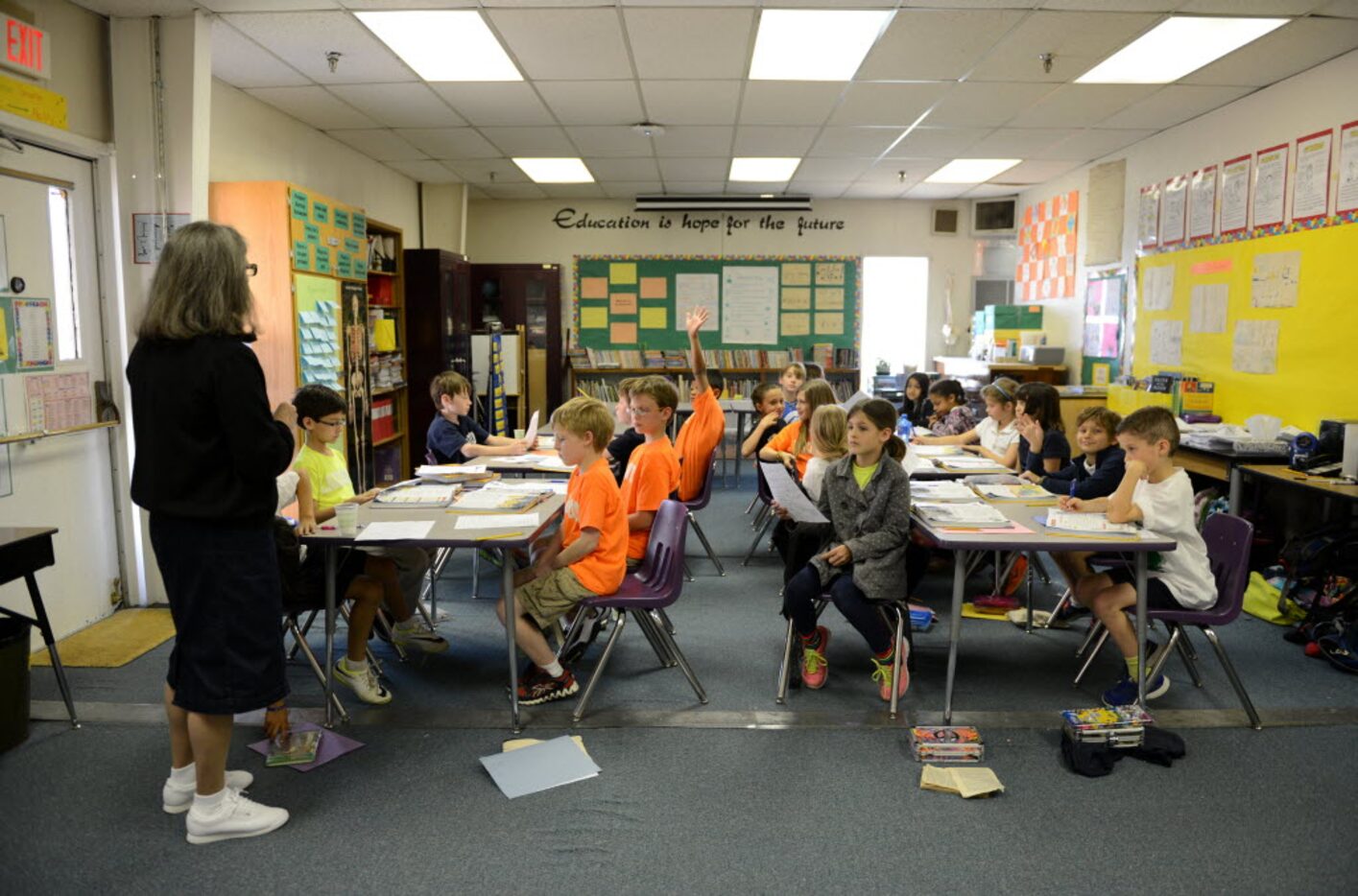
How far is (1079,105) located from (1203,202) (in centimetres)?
109

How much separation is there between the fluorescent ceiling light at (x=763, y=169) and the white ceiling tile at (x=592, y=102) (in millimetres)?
1777

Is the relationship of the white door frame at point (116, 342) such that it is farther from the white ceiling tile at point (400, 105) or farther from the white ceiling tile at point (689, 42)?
the white ceiling tile at point (689, 42)

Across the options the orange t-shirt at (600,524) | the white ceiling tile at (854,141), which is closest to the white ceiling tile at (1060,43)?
the white ceiling tile at (854,141)

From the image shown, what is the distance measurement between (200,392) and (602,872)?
155 cm

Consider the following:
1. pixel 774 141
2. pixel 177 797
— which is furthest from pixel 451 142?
pixel 177 797

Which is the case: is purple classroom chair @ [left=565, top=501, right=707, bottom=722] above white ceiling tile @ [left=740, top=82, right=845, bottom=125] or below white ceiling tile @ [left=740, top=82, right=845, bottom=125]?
below

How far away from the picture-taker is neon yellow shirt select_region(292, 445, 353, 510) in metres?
3.34

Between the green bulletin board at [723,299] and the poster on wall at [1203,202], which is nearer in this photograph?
the poster on wall at [1203,202]

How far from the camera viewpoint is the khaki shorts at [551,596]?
10.3ft

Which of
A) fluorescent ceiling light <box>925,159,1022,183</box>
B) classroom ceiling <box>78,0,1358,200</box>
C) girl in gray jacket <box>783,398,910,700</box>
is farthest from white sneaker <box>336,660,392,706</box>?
fluorescent ceiling light <box>925,159,1022,183</box>

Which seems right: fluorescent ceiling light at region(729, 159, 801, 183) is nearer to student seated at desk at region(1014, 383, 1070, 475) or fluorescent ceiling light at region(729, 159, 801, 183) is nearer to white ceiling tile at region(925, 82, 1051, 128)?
white ceiling tile at region(925, 82, 1051, 128)

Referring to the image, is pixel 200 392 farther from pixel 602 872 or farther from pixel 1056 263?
pixel 1056 263

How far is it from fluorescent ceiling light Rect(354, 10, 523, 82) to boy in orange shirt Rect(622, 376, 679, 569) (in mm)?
2006

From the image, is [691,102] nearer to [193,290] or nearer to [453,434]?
[453,434]
